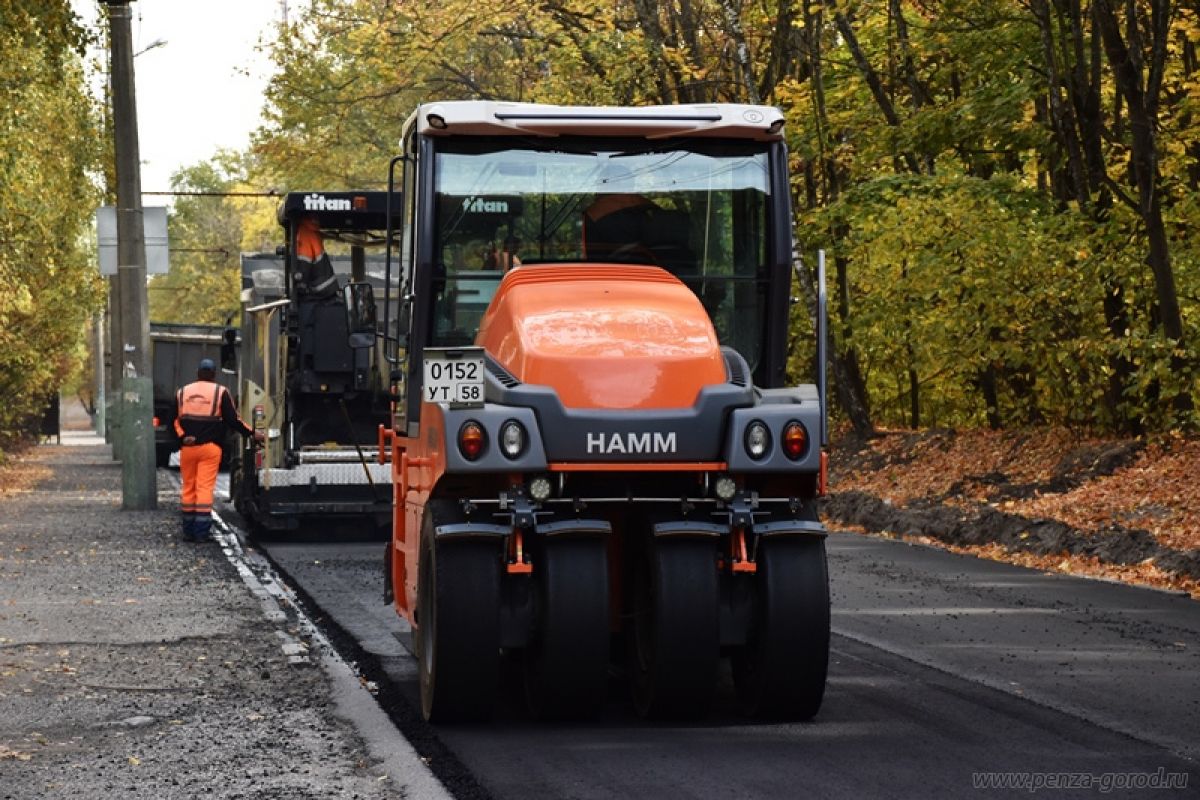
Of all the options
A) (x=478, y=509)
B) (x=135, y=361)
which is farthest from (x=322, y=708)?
(x=135, y=361)

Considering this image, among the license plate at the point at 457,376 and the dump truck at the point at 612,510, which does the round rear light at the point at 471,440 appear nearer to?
the dump truck at the point at 612,510

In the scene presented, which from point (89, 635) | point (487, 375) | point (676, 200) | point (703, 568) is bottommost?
point (89, 635)


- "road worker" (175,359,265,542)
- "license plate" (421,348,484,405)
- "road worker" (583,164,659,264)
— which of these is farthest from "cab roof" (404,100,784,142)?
"road worker" (175,359,265,542)

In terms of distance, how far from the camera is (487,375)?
9391 mm

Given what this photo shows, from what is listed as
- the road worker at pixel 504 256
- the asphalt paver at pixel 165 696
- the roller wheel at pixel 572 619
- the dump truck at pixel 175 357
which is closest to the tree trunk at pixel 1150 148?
the asphalt paver at pixel 165 696

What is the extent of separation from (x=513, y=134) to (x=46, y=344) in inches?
1670

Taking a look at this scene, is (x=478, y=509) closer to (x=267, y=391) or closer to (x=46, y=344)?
(x=267, y=391)

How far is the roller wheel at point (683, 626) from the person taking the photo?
8.95 metres

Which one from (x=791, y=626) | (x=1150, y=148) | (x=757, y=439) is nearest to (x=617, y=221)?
(x=757, y=439)

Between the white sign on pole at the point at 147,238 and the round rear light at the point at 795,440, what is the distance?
2060 centimetres

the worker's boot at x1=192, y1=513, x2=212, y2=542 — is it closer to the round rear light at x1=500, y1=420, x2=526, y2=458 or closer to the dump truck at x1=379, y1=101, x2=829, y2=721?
the dump truck at x1=379, y1=101, x2=829, y2=721

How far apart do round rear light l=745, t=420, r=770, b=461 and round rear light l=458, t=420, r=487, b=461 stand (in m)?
1.20

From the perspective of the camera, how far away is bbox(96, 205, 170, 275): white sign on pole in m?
28.4

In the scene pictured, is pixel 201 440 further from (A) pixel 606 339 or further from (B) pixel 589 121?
(A) pixel 606 339
